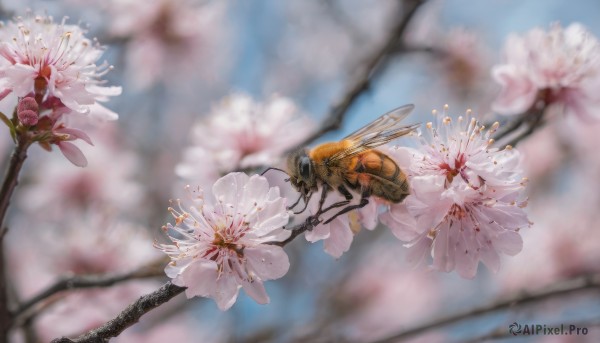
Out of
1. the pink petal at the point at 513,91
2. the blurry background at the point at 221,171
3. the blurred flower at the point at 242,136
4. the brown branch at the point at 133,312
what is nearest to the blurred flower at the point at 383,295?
the blurry background at the point at 221,171

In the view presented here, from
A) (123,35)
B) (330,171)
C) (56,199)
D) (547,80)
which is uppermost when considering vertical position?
(123,35)

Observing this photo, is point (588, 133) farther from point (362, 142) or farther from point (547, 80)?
point (362, 142)

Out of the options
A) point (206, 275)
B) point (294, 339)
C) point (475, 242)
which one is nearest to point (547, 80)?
point (475, 242)

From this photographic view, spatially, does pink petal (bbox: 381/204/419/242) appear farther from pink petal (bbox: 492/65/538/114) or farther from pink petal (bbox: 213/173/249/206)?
pink petal (bbox: 492/65/538/114)

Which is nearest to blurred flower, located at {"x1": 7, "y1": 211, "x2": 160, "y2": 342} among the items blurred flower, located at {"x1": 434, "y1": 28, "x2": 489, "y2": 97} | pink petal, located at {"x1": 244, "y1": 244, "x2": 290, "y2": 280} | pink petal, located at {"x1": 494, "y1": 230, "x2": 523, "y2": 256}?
pink petal, located at {"x1": 244, "y1": 244, "x2": 290, "y2": 280}

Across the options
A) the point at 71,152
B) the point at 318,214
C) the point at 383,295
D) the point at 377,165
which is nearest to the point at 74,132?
the point at 71,152

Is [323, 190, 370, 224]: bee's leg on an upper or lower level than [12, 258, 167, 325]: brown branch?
lower

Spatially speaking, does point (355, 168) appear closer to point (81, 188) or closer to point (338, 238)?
point (338, 238)
